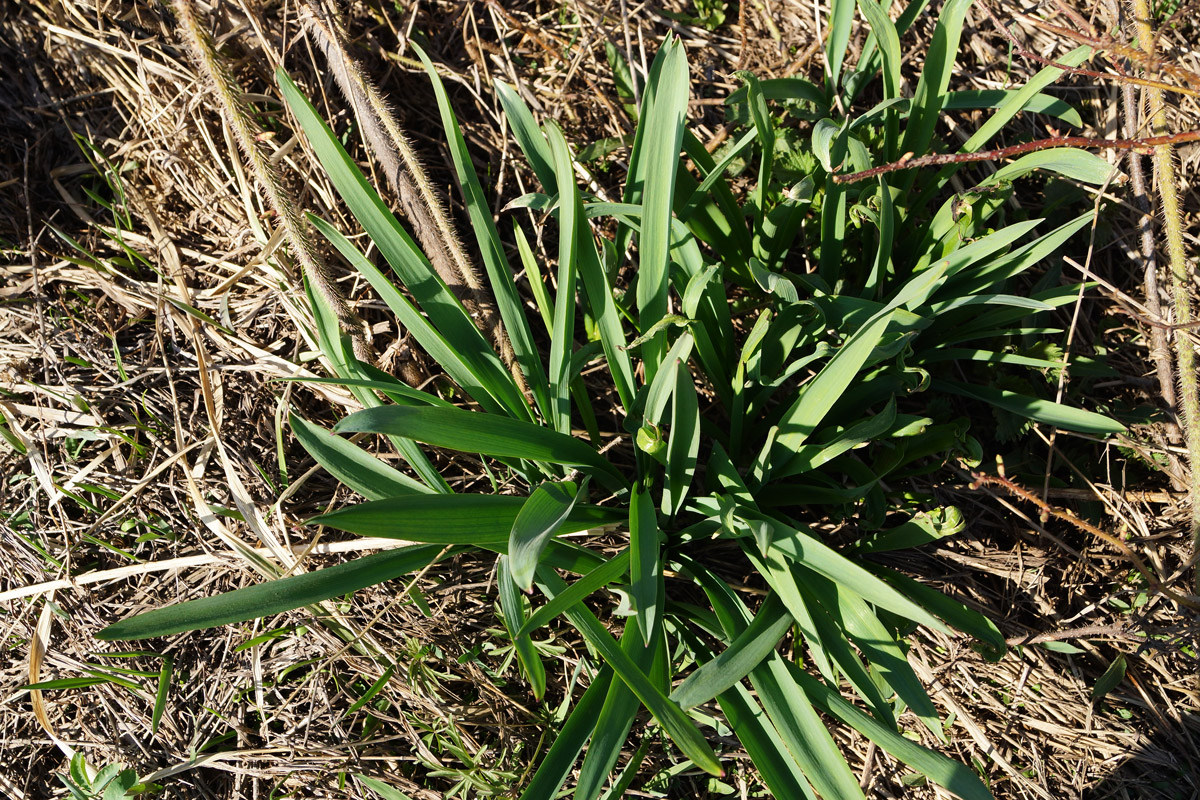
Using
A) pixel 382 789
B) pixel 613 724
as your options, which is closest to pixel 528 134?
pixel 613 724

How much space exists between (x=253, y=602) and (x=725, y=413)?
0.90 meters

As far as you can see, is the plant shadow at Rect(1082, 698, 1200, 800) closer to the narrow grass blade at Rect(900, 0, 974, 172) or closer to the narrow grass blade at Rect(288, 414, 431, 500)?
the narrow grass blade at Rect(900, 0, 974, 172)

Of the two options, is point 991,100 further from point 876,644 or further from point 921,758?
point 921,758

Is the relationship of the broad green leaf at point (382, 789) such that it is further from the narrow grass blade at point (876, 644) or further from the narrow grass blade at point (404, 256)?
the narrow grass blade at point (876, 644)

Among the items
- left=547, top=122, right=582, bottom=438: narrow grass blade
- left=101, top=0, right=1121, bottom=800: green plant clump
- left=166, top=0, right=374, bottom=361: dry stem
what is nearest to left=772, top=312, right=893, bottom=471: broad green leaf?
left=101, top=0, right=1121, bottom=800: green plant clump

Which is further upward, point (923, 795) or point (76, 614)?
point (76, 614)

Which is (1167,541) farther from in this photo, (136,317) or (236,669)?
(136,317)

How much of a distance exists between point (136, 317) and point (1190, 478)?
7.39 feet

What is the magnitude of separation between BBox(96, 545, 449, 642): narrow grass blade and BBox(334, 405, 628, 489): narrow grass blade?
214 millimetres

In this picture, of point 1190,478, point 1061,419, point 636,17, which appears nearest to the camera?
point 1061,419

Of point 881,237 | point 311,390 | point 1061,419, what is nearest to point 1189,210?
point 1061,419

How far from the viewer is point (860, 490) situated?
1.20 metres

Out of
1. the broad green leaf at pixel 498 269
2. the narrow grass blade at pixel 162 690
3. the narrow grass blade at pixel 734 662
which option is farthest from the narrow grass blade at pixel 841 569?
the narrow grass blade at pixel 162 690

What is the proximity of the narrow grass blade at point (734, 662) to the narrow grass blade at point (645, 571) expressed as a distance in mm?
91
